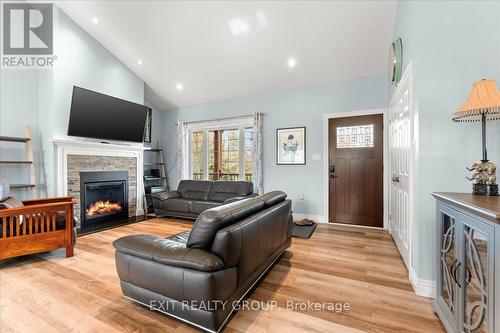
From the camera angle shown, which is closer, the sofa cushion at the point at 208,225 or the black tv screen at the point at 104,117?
the sofa cushion at the point at 208,225

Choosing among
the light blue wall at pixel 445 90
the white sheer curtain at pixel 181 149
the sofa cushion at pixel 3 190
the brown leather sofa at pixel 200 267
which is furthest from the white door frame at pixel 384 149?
the sofa cushion at pixel 3 190

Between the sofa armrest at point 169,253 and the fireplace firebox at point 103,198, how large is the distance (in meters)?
3.11

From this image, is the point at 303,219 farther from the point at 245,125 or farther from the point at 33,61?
Result: the point at 33,61

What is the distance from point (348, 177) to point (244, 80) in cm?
286

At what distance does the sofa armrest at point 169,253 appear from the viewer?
137cm

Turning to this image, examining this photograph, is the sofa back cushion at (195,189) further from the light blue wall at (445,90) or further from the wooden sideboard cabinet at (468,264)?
the wooden sideboard cabinet at (468,264)

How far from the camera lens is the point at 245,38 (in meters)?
3.76

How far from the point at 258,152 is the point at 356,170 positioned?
1.97 metres

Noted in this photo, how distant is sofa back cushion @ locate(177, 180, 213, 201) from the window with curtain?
0.67m

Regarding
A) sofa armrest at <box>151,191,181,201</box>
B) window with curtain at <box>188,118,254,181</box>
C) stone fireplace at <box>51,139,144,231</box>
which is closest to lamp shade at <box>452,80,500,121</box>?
window with curtain at <box>188,118,254,181</box>

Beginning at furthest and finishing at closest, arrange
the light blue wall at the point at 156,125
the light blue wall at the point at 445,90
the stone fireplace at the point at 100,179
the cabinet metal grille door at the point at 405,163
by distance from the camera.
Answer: the light blue wall at the point at 156,125 < the stone fireplace at the point at 100,179 < the cabinet metal grille door at the point at 405,163 < the light blue wall at the point at 445,90

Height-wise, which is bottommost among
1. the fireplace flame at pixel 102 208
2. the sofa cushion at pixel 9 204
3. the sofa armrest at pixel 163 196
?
the fireplace flame at pixel 102 208

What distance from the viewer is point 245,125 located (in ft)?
17.3

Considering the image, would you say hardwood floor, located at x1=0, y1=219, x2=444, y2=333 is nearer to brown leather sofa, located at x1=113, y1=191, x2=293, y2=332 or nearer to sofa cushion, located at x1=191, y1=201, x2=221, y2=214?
brown leather sofa, located at x1=113, y1=191, x2=293, y2=332
